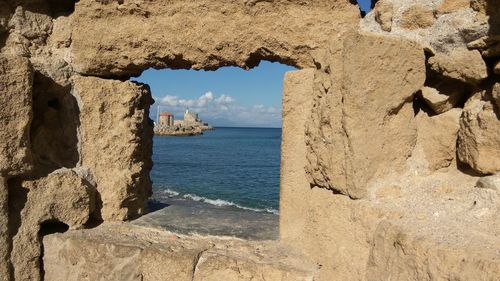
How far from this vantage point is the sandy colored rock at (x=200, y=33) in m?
2.61

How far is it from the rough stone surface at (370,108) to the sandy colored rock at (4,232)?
1.95 metres

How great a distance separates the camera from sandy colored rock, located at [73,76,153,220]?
10.3ft

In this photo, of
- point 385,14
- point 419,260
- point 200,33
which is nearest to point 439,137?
point 385,14

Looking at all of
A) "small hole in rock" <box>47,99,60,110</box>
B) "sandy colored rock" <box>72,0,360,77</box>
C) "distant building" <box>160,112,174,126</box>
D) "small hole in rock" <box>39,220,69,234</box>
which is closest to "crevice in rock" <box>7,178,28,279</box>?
"small hole in rock" <box>39,220,69,234</box>

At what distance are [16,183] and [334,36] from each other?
85.7 inches

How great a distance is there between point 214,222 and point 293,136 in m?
1.02

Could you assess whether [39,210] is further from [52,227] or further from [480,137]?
[480,137]

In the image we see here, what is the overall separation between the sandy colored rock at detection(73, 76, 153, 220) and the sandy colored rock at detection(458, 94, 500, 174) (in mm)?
2217

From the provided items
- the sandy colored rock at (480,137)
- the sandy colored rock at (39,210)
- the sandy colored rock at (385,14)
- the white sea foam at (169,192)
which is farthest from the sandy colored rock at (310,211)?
the white sea foam at (169,192)

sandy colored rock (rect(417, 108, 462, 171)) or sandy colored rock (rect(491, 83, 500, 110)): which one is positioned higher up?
sandy colored rock (rect(491, 83, 500, 110))

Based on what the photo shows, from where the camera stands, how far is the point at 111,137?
3176 millimetres

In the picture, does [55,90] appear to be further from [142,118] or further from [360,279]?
[360,279]

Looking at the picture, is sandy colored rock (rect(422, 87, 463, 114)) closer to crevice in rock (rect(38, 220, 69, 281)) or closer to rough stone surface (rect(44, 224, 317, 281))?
rough stone surface (rect(44, 224, 317, 281))

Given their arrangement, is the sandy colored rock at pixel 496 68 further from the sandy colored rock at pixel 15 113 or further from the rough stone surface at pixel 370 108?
the sandy colored rock at pixel 15 113
